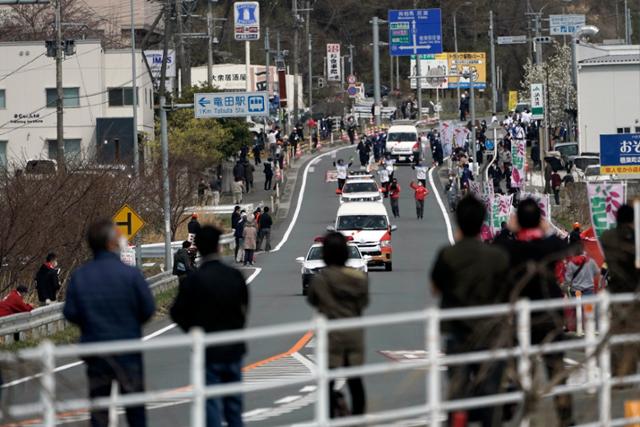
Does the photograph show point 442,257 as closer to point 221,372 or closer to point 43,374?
point 221,372

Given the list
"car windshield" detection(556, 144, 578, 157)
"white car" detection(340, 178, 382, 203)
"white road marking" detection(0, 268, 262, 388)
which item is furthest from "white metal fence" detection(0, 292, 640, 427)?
"car windshield" detection(556, 144, 578, 157)

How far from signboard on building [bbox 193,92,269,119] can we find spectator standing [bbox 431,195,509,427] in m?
40.7

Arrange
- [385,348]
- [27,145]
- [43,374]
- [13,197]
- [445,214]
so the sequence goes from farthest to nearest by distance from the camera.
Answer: [27,145] → [445,214] → [13,197] → [385,348] → [43,374]

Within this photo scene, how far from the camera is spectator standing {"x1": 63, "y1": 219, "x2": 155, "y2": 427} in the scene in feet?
36.8

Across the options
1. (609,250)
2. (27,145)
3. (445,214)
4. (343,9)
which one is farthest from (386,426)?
(343,9)

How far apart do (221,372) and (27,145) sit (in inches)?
2405

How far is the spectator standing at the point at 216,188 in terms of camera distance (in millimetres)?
65438

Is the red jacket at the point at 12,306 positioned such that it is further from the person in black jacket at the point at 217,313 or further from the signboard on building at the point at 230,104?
the signboard on building at the point at 230,104

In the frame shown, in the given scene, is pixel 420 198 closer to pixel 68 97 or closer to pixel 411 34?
pixel 68 97

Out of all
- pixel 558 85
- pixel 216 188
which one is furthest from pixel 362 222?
pixel 558 85

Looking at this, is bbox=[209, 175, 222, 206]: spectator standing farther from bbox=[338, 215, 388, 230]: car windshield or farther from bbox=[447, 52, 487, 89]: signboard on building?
bbox=[447, 52, 487, 89]: signboard on building

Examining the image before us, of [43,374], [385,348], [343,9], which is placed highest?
[343,9]

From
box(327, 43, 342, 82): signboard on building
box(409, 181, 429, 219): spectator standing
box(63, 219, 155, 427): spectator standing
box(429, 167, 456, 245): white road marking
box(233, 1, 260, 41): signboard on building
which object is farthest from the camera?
box(327, 43, 342, 82): signboard on building

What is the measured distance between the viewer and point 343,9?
4916 inches
